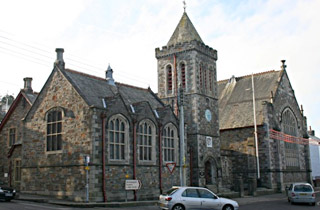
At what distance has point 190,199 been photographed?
720 inches

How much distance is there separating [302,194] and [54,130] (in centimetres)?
1693

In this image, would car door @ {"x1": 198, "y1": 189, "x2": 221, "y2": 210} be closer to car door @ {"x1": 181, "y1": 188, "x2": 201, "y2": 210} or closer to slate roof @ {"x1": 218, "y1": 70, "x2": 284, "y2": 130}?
car door @ {"x1": 181, "y1": 188, "x2": 201, "y2": 210}

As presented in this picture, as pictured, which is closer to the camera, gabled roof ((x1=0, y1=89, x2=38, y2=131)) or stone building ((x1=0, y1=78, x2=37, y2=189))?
stone building ((x1=0, y1=78, x2=37, y2=189))

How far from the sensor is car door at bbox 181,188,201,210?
1819 cm

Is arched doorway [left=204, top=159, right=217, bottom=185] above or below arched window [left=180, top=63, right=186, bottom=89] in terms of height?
below

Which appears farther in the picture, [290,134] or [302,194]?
[290,134]

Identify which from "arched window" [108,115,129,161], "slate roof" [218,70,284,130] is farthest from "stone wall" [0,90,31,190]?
"slate roof" [218,70,284,130]

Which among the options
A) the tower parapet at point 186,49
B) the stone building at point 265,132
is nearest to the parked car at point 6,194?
the tower parapet at point 186,49

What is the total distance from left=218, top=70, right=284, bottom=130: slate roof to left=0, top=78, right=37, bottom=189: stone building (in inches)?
822

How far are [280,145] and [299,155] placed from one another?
19.5 ft

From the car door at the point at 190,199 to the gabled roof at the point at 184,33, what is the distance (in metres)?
20.3

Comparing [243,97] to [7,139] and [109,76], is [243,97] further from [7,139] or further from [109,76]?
[7,139]

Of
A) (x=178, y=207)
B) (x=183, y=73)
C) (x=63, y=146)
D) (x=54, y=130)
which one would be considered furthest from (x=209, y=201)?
(x=183, y=73)

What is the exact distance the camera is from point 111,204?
881 inches
